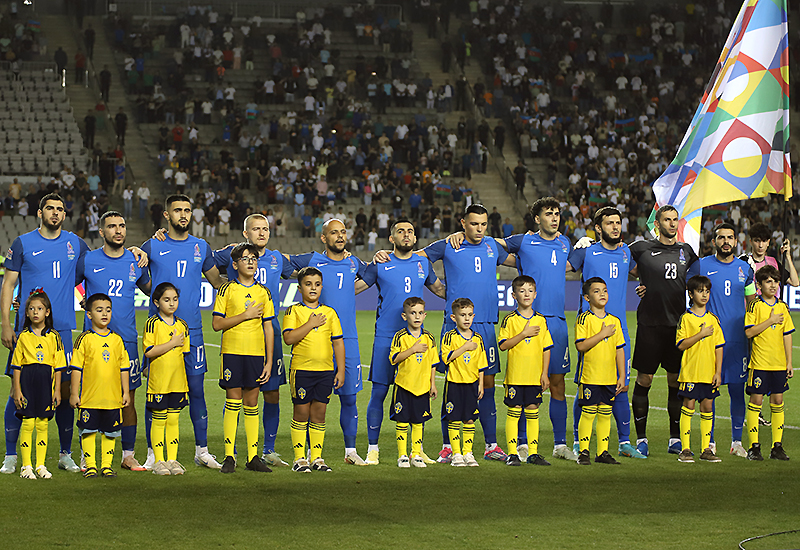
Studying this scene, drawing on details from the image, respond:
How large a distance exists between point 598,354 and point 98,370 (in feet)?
13.5

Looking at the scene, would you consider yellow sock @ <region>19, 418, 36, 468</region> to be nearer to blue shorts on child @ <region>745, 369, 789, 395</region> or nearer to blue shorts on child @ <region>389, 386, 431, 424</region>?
blue shorts on child @ <region>389, 386, 431, 424</region>

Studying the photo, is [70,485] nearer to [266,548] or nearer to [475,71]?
[266,548]

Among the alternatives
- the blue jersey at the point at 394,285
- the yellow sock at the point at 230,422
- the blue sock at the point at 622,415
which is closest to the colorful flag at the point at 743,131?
the blue sock at the point at 622,415

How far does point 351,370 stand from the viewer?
8961 mm

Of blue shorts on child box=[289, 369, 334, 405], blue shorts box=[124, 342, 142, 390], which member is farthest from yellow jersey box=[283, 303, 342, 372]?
blue shorts box=[124, 342, 142, 390]

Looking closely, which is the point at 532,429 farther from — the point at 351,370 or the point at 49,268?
the point at 49,268

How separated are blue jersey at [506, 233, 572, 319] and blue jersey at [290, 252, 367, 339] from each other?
1529 mm

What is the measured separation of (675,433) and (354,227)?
20.9m

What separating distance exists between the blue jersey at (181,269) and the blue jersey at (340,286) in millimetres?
993

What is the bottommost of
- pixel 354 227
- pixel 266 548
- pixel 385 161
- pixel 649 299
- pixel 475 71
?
pixel 266 548

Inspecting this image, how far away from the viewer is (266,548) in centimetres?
638

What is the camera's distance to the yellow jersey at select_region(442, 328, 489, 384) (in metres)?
8.88

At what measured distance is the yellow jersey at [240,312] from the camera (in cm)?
858

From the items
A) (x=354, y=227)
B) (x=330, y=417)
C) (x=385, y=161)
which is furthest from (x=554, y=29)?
(x=330, y=417)
